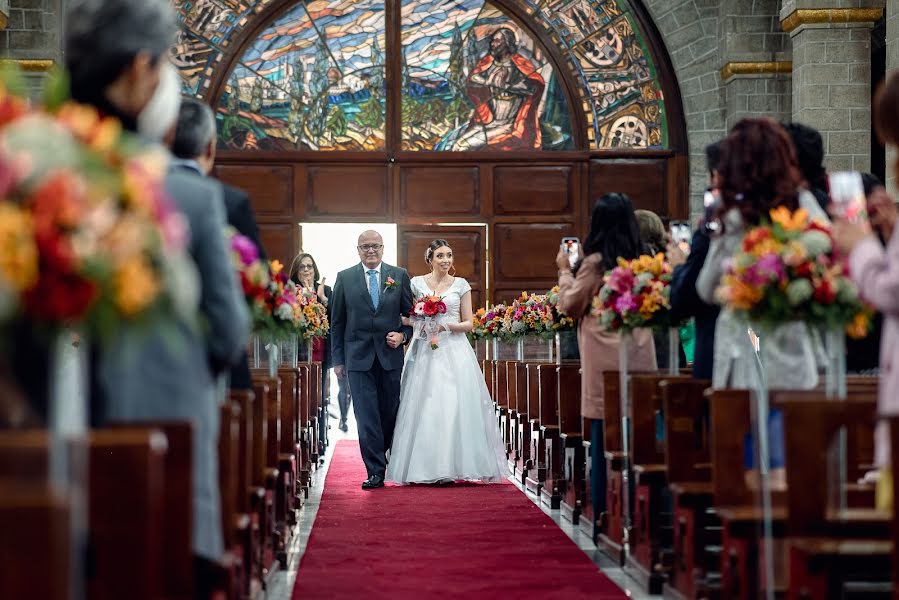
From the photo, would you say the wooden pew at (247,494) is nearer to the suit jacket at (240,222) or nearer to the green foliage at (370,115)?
the suit jacket at (240,222)

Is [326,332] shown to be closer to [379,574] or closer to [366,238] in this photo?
[366,238]

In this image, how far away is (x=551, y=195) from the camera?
16922 mm

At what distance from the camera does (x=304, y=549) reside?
6.78 metres

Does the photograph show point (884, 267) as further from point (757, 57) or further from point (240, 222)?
point (757, 57)

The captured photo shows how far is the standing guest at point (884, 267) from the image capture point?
3369 millimetres

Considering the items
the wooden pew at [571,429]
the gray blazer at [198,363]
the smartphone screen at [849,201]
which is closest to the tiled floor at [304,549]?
the wooden pew at [571,429]

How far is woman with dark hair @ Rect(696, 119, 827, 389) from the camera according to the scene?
14.3 ft

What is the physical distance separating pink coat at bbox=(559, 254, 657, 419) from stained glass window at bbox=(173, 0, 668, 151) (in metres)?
10.3

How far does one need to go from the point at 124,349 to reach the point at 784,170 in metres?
2.66

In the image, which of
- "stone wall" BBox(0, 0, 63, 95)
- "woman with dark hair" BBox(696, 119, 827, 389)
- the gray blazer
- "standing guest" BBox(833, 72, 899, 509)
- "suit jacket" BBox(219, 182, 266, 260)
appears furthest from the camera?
"stone wall" BBox(0, 0, 63, 95)

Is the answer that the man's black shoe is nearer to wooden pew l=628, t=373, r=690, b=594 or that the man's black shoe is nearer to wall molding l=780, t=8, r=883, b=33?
wooden pew l=628, t=373, r=690, b=594

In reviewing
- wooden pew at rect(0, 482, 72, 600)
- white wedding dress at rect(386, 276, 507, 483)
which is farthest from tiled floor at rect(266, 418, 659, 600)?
wooden pew at rect(0, 482, 72, 600)

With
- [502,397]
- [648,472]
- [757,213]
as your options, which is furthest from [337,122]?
[757,213]

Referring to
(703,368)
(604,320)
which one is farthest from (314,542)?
(703,368)
